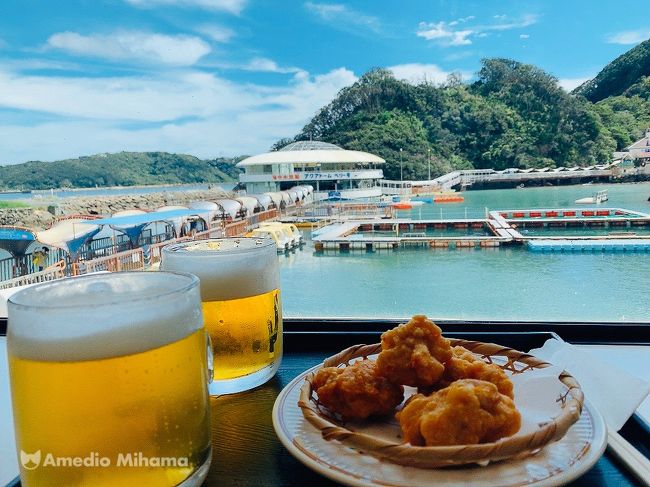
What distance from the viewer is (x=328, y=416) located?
47 centimetres

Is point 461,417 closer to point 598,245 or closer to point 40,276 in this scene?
point 40,276

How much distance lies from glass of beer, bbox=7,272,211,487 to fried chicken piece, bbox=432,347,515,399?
0.25 metres

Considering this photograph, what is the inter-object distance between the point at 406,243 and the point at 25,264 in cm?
824

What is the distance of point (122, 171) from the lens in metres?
6.39

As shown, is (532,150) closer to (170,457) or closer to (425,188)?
(425,188)

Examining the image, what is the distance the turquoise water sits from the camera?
8422mm

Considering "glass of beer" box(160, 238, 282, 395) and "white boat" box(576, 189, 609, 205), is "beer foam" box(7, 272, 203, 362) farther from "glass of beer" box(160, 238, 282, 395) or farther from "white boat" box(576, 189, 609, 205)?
"white boat" box(576, 189, 609, 205)

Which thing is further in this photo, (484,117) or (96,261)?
(484,117)

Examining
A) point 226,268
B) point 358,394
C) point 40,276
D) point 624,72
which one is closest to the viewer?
point 358,394

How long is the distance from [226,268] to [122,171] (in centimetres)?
639

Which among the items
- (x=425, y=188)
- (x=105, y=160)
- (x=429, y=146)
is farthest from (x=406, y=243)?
(x=105, y=160)

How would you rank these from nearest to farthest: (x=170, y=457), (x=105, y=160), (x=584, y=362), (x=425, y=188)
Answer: (x=170, y=457) → (x=584, y=362) → (x=105, y=160) → (x=425, y=188)

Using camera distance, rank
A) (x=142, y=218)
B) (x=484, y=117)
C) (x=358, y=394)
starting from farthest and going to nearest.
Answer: (x=484, y=117) → (x=142, y=218) → (x=358, y=394)

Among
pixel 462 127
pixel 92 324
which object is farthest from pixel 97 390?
pixel 462 127
